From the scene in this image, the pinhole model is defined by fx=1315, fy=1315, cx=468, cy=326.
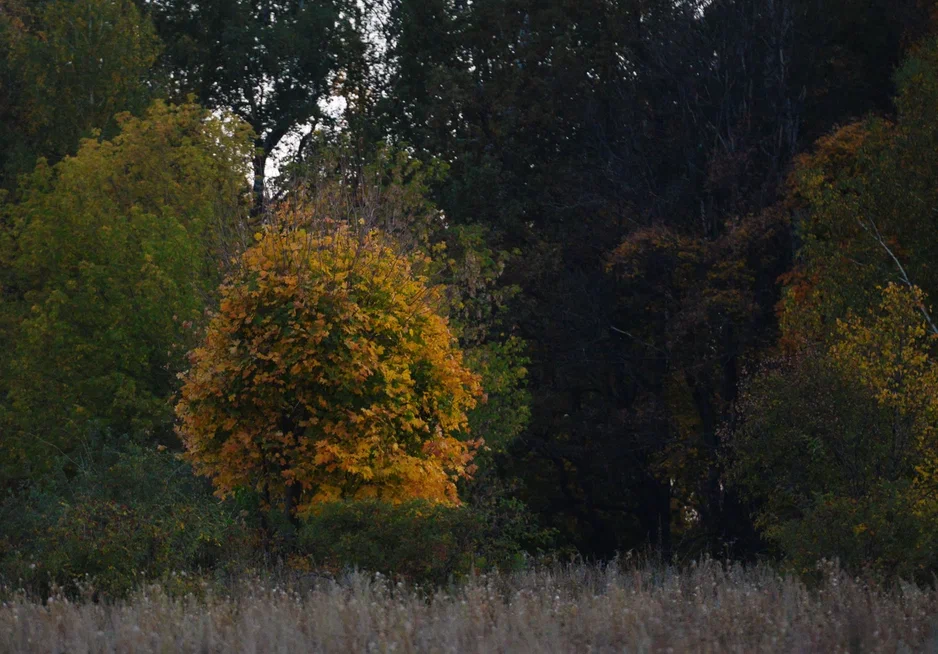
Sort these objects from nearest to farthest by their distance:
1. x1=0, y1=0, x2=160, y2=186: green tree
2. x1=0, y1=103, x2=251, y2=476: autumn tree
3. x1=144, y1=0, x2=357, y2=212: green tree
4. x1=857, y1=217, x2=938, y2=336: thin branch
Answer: x1=857, y1=217, x2=938, y2=336: thin branch < x1=0, y1=103, x2=251, y2=476: autumn tree < x1=0, y1=0, x2=160, y2=186: green tree < x1=144, y1=0, x2=357, y2=212: green tree

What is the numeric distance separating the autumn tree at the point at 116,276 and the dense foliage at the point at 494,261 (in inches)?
3.7

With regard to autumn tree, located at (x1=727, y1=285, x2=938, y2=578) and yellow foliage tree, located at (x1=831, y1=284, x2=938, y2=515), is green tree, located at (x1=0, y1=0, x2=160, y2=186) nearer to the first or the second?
autumn tree, located at (x1=727, y1=285, x2=938, y2=578)

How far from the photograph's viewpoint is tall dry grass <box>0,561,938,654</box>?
8555 millimetres

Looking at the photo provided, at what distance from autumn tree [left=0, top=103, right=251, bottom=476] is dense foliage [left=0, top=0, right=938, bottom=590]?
0.09 meters

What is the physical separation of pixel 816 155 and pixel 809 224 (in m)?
1.44

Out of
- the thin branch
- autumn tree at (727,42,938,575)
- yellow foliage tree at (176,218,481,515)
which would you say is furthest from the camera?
the thin branch

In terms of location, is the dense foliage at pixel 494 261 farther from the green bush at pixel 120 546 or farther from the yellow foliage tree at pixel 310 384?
the green bush at pixel 120 546

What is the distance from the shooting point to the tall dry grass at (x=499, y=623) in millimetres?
8555

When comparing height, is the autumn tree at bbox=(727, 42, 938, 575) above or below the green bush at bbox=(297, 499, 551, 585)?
above

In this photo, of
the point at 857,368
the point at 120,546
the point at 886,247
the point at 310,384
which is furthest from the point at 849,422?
the point at 120,546

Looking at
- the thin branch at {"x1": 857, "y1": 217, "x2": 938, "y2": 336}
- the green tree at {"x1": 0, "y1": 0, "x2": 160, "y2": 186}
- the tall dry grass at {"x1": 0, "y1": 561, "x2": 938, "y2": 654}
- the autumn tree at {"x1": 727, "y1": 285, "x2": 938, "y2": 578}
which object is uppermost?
the green tree at {"x1": 0, "y1": 0, "x2": 160, "y2": 186}

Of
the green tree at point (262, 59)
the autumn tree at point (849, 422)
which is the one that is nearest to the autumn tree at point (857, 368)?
the autumn tree at point (849, 422)

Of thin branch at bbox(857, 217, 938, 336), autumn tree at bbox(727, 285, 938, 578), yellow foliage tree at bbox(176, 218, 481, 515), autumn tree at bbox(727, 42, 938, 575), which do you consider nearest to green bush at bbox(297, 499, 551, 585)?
yellow foliage tree at bbox(176, 218, 481, 515)

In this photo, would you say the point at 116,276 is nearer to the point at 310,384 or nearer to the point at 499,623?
the point at 310,384
